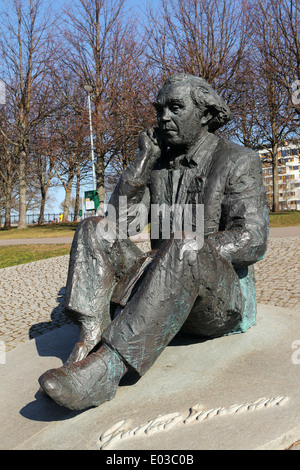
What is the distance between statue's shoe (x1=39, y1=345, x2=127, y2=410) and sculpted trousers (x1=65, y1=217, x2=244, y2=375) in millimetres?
68

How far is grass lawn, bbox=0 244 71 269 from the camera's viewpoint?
1133cm

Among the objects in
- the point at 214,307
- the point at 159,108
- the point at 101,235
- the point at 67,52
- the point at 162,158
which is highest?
the point at 67,52

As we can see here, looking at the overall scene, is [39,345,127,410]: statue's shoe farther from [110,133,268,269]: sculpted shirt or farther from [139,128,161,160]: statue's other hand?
[139,128,161,160]: statue's other hand

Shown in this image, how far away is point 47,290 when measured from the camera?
7.46m

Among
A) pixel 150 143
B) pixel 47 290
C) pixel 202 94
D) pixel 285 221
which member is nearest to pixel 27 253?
pixel 47 290

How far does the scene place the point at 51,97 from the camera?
2239 cm

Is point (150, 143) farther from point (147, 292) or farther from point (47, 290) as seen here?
point (47, 290)

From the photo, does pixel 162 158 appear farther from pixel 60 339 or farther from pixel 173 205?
pixel 60 339

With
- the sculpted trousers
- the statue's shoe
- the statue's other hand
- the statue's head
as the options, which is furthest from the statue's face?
the statue's shoe

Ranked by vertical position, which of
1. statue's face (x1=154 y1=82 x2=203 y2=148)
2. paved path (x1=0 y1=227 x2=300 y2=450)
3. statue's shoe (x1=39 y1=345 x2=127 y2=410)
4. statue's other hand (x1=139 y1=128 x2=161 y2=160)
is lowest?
paved path (x1=0 y1=227 x2=300 y2=450)

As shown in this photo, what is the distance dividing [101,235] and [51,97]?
70.5ft

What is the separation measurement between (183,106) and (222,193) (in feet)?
2.11
